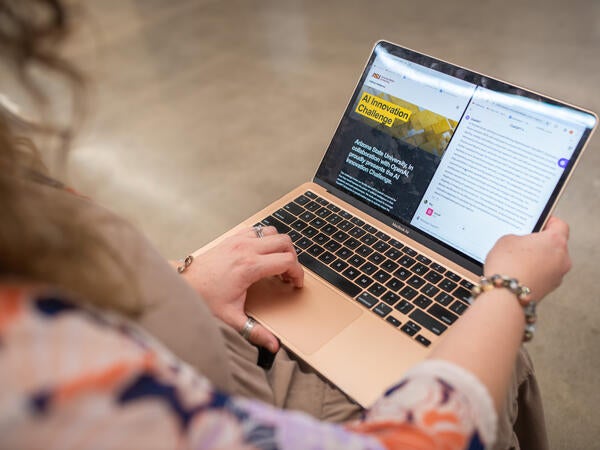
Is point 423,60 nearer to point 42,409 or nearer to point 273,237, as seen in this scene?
point 273,237

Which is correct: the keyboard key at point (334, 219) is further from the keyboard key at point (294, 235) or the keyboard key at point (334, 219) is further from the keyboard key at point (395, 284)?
the keyboard key at point (395, 284)

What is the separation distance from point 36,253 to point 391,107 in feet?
2.22

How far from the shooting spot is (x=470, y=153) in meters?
0.84

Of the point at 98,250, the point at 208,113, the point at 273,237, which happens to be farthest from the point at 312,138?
the point at 98,250

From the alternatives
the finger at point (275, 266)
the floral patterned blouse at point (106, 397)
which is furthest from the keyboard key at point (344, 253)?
the floral patterned blouse at point (106, 397)

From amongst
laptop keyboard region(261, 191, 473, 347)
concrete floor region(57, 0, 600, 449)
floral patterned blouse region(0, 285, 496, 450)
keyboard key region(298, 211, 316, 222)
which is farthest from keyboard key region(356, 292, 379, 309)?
concrete floor region(57, 0, 600, 449)

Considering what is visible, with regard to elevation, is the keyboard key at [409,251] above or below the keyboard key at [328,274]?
above

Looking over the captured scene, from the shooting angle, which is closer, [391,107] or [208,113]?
[391,107]

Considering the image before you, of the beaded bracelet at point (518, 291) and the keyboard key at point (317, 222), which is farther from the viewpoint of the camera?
the keyboard key at point (317, 222)

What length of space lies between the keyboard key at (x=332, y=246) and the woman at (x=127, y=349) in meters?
Answer: 0.30

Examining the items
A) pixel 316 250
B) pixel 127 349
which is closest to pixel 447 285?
pixel 316 250

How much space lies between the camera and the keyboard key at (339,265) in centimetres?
87

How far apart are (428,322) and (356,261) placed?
167mm

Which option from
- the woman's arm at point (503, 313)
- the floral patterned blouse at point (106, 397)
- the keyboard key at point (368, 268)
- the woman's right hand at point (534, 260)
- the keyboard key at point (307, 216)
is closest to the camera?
the floral patterned blouse at point (106, 397)
